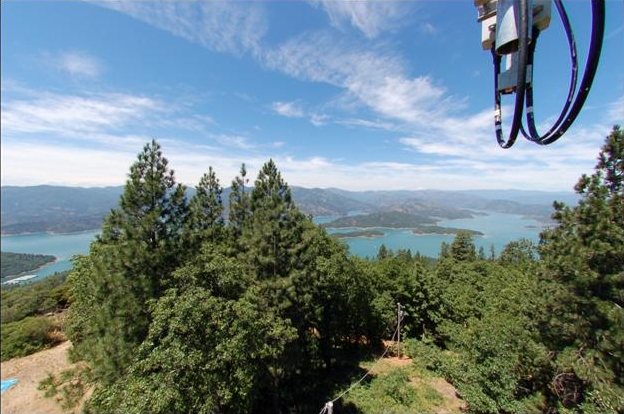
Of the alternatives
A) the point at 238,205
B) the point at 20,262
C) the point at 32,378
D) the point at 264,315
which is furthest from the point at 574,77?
the point at 20,262

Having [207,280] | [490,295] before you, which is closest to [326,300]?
[207,280]

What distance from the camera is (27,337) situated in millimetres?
17219

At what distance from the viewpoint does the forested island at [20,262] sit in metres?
108

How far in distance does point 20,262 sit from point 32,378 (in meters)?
152

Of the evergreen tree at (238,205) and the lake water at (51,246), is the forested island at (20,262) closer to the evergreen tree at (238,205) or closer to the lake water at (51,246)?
the lake water at (51,246)

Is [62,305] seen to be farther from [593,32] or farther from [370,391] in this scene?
[593,32]

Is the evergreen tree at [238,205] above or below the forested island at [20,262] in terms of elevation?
above

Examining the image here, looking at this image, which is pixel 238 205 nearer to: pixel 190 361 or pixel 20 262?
pixel 190 361

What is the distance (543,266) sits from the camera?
986 cm

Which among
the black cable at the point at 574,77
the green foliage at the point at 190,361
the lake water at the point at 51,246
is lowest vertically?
the lake water at the point at 51,246

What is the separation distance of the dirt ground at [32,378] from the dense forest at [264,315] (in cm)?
494

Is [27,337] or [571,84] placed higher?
[571,84]

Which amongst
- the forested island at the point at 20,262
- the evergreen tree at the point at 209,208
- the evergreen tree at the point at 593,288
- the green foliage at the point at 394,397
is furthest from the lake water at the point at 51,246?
the evergreen tree at the point at 593,288

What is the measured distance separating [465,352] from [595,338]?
13.1ft
